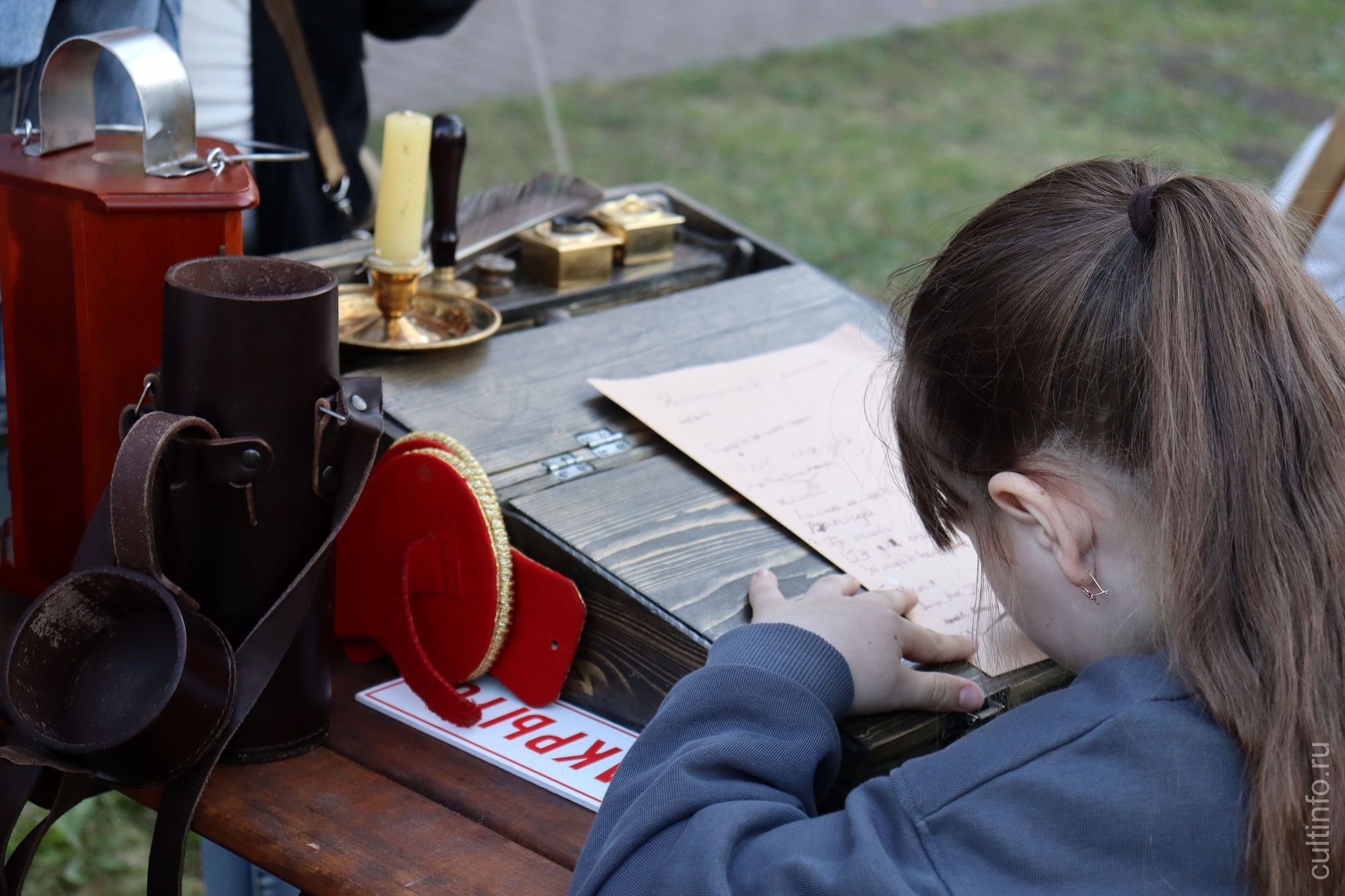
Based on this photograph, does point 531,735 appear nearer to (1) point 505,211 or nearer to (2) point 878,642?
(2) point 878,642

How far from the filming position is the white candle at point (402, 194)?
1.31 metres

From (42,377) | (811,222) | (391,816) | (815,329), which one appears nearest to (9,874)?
(391,816)

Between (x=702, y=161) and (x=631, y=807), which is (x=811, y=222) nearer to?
(x=702, y=161)

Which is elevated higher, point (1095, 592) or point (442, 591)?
point (1095, 592)

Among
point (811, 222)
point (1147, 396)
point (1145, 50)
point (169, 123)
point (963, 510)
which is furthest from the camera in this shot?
point (1145, 50)

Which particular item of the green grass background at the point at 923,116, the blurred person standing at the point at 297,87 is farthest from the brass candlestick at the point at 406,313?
the green grass background at the point at 923,116

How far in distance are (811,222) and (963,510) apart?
12.4 feet

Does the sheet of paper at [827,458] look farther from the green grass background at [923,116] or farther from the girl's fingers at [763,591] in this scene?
the green grass background at [923,116]

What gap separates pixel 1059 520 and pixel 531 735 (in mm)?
482

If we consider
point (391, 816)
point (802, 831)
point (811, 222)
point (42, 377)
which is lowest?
point (811, 222)

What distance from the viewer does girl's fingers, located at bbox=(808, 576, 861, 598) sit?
1036 mm

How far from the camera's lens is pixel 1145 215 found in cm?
83

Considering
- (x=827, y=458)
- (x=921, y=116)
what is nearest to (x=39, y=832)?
(x=827, y=458)

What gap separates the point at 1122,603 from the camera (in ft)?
2.83
